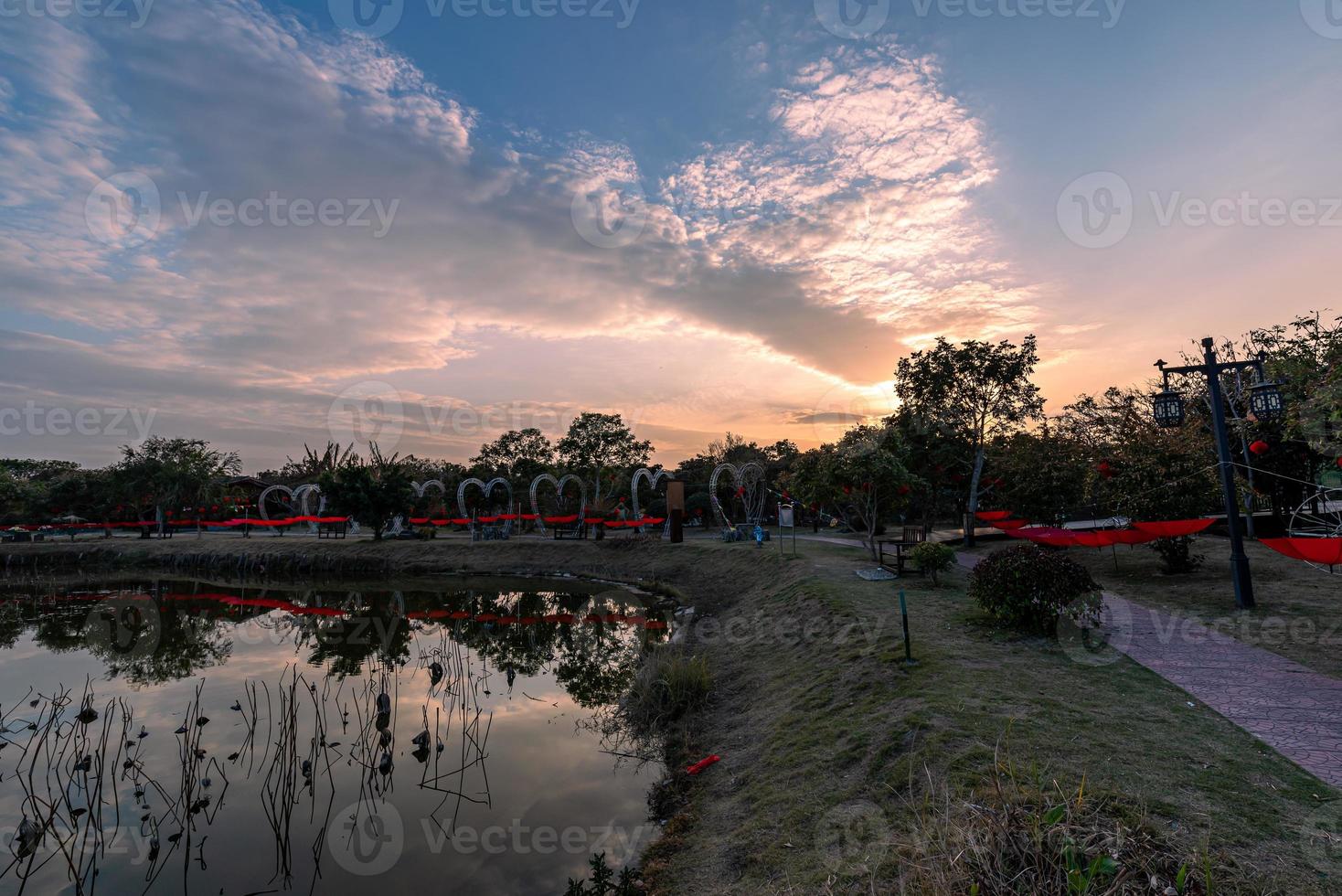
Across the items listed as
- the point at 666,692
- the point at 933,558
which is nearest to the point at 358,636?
the point at 666,692

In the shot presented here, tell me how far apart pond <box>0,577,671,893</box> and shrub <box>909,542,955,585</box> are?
6.59 m

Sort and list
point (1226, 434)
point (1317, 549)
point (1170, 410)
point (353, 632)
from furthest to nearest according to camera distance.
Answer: point (353, 632), point (1170, 410), point (1226, 434), point (1317, 549)

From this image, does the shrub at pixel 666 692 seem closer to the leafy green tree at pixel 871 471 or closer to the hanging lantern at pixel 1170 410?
the leafy green tree at pixel 871 471

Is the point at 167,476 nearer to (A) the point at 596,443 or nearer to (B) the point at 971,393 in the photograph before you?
(A) the point at 596,443

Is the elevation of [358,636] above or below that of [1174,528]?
below

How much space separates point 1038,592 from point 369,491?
31.2 metres

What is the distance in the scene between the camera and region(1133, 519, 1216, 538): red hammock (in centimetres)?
1191

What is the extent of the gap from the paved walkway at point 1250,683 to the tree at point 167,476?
167 feet

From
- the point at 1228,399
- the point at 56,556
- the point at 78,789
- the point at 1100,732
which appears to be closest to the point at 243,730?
the point at 78,789

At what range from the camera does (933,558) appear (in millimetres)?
13875

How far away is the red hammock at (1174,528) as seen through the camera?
11.9 m

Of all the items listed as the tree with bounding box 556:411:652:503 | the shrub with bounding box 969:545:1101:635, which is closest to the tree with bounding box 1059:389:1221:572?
the shrub with bounding box 969:545:1101:635

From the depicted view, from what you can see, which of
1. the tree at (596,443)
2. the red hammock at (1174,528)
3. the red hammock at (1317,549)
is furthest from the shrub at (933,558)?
the tree at (596,443)

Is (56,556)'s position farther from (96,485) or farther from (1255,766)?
(1255,766)
